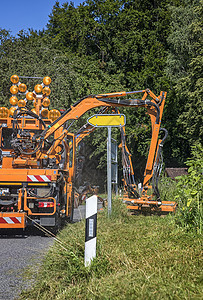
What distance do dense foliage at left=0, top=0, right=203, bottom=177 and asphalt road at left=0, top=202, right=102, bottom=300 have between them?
14475mm

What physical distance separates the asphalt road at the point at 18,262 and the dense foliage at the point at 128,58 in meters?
14.5

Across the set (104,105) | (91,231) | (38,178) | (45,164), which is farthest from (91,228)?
(104,105)

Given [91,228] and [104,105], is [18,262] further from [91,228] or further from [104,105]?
[104,105]

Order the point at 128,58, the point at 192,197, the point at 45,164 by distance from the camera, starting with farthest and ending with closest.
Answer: the point at 128,58 → the point at 45,164 → the point at 192,197

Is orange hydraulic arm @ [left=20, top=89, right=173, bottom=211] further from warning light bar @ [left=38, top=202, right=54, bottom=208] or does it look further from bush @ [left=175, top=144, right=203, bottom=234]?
bush @ [left=175, top=144, right=203, bottom=234]

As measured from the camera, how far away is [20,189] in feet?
29.5

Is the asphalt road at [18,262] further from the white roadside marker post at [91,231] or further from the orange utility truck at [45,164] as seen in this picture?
the white roadside marker post at [91,231]

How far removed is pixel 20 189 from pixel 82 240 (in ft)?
13.1

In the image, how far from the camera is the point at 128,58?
31.3 metres

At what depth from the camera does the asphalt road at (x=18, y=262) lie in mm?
4859

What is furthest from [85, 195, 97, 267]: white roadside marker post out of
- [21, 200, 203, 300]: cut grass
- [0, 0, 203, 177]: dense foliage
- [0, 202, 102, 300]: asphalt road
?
[0, 0, 203, 177]: dense foliage

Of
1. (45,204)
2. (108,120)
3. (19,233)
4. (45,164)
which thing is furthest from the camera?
(45,164)

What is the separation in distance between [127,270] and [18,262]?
250cm

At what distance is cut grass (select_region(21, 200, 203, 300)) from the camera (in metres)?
3.71
